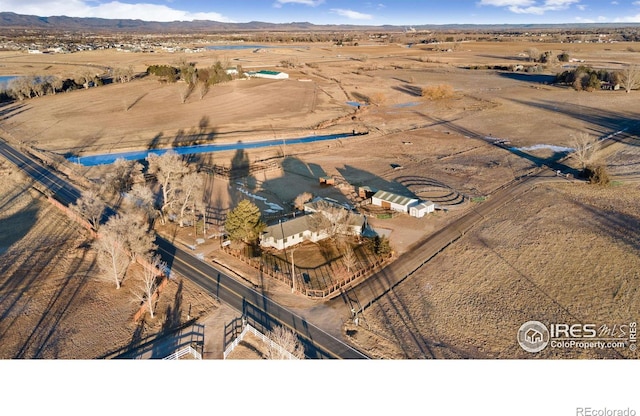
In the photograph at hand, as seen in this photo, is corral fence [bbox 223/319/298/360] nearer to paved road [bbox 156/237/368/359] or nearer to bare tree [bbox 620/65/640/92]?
paved road [bbox 156/237/368/359]

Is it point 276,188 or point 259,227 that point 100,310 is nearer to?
point 259,227

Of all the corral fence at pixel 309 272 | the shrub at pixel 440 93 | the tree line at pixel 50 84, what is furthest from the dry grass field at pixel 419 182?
the tree line at pixel 50 84

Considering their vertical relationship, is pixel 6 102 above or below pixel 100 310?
above

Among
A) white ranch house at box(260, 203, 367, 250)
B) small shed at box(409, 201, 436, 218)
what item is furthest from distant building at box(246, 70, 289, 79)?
white ranch house at box(260, 203, 367, 250)

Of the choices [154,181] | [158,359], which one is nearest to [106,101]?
[154,181]

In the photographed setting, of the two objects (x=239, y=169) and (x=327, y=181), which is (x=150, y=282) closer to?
(x=327, y=181)

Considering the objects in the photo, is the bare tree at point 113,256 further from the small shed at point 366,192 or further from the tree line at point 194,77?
the tree line at point 194,77
